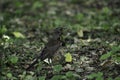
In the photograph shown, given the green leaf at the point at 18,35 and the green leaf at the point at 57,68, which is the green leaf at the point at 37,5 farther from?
the green leaf at the point at 57,68

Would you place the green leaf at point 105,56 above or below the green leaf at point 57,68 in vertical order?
above

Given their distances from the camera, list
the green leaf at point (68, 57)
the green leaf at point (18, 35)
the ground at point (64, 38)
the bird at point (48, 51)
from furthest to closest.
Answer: the green leaf at point (18, 35)
the green leaf at point (68, 57)
the bird at point (48, 51)
the ground at point (64, 38)

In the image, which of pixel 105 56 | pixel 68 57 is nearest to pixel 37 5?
pixel 68 57

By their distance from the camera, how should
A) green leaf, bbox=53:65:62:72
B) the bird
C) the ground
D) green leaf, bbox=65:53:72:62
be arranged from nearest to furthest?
green leaf, bbox=53:65:62:72 → the ground → the bird → green leaf, bbox=65:53:72:62

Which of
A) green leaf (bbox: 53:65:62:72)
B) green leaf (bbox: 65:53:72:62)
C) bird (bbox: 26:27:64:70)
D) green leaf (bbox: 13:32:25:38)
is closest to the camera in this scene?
green leaf (bbox: 53:65:62:72)

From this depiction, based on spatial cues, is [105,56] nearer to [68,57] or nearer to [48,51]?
[68,57]

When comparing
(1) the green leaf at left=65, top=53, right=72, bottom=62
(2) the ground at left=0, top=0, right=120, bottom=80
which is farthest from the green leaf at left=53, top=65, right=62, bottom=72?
(1) the green leaf at left=65, top=53, right=72, bottom=62

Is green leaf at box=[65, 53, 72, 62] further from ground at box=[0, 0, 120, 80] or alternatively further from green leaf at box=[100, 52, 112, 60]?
green leaf at box=[100, 52, 112, 60]

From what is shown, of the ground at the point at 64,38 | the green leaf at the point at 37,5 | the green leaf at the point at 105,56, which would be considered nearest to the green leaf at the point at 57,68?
the ground at the point at 64,38

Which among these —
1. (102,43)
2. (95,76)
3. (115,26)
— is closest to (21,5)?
(115,26)

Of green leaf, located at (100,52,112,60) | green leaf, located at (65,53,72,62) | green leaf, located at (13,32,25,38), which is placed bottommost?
green leaf, located at (13,32,25,38)

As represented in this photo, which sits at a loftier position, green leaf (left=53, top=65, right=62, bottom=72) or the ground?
green leaf (left=53, top=65, right=62, bottom=72)
